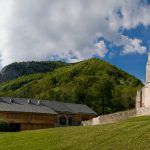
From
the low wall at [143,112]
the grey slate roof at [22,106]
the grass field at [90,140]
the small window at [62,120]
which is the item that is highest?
the grey slate roof at [22,106]

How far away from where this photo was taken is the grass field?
1019 inches

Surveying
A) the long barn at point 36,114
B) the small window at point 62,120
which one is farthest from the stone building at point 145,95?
the small window at point 62,120

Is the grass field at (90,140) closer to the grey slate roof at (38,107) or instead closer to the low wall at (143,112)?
the low wall at (143,112)

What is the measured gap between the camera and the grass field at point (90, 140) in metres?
25.9

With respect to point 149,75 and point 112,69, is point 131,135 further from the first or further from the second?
point 112,69

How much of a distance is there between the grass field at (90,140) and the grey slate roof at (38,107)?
3752cm

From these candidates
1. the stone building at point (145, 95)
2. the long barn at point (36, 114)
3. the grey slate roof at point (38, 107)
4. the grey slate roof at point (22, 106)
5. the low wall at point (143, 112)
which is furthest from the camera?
the grey slate roof at point (38, 107)

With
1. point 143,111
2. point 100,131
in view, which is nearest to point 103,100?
point 143,111

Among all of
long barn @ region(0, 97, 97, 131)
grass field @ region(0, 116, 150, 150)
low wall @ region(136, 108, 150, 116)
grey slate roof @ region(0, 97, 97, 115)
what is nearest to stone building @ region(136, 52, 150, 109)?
low wall @ region(136, 108, 150, 116)

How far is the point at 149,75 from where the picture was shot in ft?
182

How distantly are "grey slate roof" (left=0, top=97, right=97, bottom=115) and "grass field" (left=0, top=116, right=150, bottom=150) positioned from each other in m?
37.5

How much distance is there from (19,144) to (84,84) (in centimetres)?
10081

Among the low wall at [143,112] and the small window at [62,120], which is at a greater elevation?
the low wall at [143,112]

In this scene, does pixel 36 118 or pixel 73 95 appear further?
pixel 73 95
